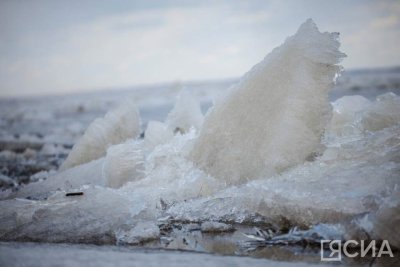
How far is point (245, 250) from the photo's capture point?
1.94 m

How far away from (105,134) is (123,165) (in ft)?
4.16

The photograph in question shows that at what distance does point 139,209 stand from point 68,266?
0.71 meters

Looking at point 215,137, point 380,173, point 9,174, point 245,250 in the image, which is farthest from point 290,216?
point 9,174

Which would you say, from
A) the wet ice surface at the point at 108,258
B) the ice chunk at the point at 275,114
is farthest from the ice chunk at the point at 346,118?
the wet ice surface at the point at 108,258

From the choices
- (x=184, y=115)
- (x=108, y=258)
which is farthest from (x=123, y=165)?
(x=184, y=115)

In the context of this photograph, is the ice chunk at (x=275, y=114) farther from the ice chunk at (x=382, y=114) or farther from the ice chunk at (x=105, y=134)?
the ice chunk at (x=105, y=134)

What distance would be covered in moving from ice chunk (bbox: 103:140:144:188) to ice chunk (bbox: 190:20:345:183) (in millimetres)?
504

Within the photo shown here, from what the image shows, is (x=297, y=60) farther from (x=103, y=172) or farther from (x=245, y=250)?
(x=103, y=172)

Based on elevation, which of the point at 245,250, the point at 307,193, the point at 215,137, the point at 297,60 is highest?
the point at 297,60

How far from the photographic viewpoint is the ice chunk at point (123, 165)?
3.24 m

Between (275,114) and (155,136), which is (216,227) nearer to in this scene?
(275,114)

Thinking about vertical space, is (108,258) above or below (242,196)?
below

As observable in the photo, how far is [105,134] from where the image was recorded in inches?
174

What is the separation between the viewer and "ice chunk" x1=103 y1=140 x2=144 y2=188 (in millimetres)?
3238
